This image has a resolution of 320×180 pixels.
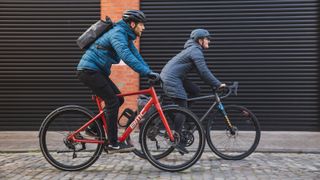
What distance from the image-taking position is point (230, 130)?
765cm

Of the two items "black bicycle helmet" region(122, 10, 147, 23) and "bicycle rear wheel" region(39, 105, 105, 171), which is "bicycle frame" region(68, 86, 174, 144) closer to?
"bicycle rear wheel" region(39, 105, 105, 171)

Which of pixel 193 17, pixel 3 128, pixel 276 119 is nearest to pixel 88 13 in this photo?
pixel 193 17

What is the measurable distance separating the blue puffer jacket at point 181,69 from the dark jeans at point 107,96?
137 cm

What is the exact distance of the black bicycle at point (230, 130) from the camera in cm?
750

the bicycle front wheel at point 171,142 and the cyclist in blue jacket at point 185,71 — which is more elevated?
the cyclist in blue jacket at point 185,71

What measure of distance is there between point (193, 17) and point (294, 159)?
14.7ft

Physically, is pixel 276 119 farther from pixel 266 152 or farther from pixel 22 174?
pixel 22 174

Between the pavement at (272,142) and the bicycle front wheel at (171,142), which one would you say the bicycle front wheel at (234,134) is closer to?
the bicycle front wheel at (171,142)

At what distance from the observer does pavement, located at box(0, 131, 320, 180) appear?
6.34 m

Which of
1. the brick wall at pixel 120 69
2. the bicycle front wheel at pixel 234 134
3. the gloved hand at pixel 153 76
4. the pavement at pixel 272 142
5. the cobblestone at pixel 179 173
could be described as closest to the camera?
the gloved hand at pixel 153 76

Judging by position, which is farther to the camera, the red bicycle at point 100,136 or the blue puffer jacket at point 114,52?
the red bicycle at point 100,136

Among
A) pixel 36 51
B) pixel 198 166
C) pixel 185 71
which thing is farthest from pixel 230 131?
→ pixel 36 51

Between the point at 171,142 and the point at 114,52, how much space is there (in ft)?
4.27

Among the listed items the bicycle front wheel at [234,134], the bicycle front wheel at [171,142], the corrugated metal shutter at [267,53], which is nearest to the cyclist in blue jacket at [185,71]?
the bicycle front wheel at [234,134]
